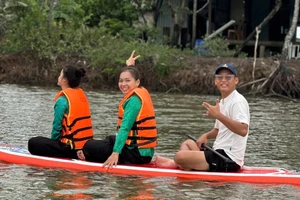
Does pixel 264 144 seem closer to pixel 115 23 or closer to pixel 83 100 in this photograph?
pixel 83 100

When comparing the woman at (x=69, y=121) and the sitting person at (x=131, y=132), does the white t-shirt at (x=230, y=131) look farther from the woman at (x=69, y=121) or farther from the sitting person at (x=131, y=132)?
the woman at (x=69, y=121)

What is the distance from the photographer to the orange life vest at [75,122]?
29.9 ft

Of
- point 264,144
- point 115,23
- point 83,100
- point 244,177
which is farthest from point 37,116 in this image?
point 115,23

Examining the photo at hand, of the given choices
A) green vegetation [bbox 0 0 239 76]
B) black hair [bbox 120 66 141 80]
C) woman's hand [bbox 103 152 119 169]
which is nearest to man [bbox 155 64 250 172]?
woman's hand [bbox 103 152 119 169]

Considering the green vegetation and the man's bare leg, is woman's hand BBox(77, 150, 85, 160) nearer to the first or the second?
the man's bare leg

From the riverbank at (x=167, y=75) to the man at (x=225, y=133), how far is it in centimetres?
1411

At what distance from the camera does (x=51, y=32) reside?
2522 centimetres

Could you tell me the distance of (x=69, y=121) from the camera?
9.12 m

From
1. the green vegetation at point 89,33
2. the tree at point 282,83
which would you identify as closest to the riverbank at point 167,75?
the green vegetation at point 89,33

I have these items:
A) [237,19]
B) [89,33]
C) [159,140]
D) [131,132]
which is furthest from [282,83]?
[131,132]

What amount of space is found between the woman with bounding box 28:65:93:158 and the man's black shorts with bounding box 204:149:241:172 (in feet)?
4.90

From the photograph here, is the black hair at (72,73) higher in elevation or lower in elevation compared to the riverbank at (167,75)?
higher

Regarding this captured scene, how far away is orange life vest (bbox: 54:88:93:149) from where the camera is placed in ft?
29.9

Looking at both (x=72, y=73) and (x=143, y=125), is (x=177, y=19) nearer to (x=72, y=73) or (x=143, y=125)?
(x=72, y=73)
